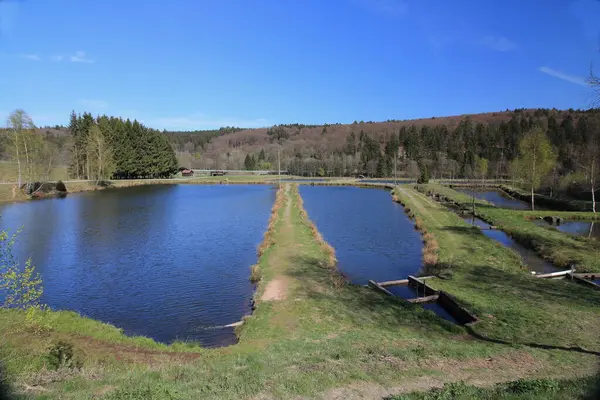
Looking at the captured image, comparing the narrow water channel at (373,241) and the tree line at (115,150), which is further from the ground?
the tree line at (115,150)

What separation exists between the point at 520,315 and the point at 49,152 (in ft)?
253

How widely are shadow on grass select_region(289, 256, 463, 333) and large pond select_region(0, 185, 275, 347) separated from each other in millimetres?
3104

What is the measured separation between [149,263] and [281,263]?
8.55 metres

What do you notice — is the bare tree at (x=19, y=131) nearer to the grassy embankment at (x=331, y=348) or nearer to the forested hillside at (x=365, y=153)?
the forested hillside at (x=365, y=153)

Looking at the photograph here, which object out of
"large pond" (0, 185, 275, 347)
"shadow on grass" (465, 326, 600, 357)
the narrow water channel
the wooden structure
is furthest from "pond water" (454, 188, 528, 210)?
"shadow on grass" (465, 326, 600, 357)

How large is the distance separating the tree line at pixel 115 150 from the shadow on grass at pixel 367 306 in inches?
2922

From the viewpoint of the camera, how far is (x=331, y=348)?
12.2m

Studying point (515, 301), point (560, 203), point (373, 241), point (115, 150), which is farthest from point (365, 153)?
point (515, 301)

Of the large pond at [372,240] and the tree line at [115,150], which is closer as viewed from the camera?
the large pond at [372,240]

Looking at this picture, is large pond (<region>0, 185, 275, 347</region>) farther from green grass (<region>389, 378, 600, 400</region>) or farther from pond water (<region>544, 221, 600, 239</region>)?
pond water (<region>544, 221, 600, 239</region>)

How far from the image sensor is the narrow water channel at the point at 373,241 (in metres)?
23.8

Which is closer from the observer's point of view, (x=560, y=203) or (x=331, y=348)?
(x=331, y=348)

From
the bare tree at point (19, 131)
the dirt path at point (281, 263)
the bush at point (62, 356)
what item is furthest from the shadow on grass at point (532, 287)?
the bare tree at point (19, 131)

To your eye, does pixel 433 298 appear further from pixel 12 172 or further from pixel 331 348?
pixel 12 172
